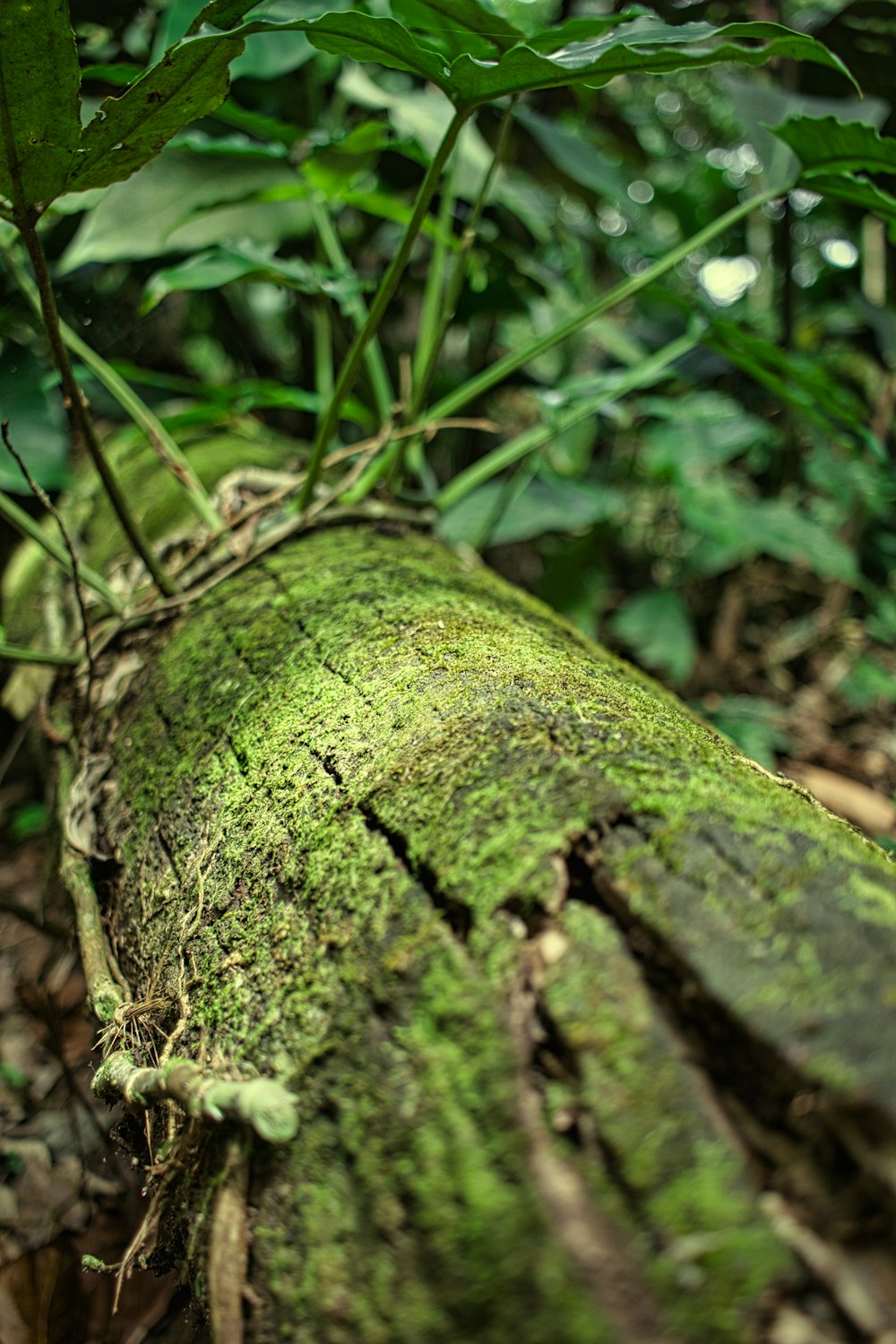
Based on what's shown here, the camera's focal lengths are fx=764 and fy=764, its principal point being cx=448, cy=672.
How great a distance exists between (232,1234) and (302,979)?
0.13 m

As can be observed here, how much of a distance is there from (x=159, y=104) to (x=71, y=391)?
253mm

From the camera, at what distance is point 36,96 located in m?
0.55

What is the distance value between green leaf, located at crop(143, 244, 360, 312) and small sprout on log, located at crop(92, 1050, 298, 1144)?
2.98 ft

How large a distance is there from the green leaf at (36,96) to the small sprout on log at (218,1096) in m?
0.64

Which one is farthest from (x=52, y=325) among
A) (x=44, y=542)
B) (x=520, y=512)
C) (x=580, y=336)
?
(x=580, y=336)

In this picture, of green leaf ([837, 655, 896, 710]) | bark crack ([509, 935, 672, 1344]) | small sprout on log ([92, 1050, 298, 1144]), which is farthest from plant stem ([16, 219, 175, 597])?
green leaf ([837, 655, 896, 710])

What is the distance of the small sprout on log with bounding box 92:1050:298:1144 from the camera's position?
15.2 inches

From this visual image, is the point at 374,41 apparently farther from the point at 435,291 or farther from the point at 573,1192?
the point at 573,1192

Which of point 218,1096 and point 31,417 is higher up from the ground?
Result: point 31,417

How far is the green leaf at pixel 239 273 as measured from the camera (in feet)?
3.28

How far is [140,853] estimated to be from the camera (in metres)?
0.66

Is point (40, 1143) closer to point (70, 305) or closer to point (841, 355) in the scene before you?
point (70, 305)

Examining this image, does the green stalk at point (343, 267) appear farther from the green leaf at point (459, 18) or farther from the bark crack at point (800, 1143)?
the bark crack at point (800, 1143)

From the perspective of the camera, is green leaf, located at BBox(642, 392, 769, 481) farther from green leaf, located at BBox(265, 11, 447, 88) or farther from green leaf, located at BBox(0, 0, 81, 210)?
green leaf, located at BBox(0, 0, 81, 210)
